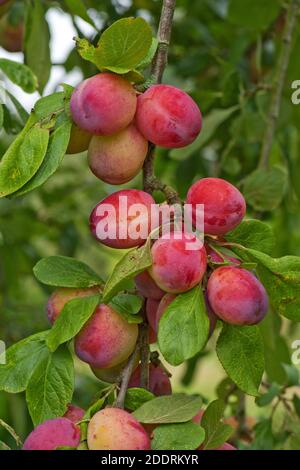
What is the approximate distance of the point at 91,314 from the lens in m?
0.70

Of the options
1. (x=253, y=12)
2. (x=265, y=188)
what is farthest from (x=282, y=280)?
(x=253, y=12)

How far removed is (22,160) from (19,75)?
28 cm

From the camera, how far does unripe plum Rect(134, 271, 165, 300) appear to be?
A: 0.69m

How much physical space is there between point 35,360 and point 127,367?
83mm

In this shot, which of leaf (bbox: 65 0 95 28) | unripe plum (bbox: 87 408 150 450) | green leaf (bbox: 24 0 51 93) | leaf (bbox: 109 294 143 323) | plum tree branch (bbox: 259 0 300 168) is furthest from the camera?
plum tree branch (bbox: 259 0 300 168)

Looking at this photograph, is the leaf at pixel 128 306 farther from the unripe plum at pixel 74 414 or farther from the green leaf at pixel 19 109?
the green leaf at pixel 19 109

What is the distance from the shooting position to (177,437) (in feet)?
2.11

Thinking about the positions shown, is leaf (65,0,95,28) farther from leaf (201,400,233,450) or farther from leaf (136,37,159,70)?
leaf (201,400,233,450)

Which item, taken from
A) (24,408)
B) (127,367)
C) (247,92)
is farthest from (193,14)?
(127,367)

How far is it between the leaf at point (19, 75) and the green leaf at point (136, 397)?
0.41 metres

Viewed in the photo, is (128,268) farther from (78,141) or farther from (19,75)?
(19,75)

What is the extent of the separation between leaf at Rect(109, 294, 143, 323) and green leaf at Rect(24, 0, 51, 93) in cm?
46

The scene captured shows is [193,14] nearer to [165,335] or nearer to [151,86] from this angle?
[151,86]

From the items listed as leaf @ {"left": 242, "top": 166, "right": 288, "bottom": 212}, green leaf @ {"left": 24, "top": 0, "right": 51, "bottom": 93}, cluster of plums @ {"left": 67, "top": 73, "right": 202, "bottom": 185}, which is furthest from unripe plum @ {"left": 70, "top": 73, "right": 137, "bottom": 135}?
leaf @ {"left": 242, "top": 166, "right": 288, "bottom": 212}
